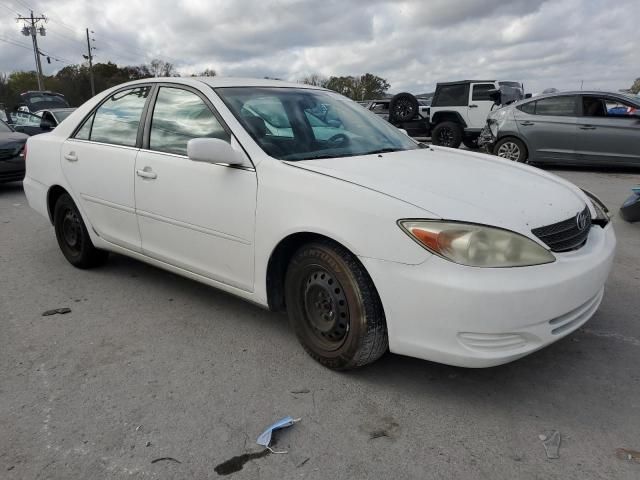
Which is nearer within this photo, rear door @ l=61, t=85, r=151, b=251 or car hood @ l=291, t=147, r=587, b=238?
car hood @ l=291, t=147, r=587, b=238

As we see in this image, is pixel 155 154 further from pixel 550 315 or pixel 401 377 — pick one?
pixel 550 315

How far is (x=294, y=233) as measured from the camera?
2.74m

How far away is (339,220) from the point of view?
2.54 metres

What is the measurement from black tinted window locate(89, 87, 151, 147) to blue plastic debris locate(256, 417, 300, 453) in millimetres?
2306

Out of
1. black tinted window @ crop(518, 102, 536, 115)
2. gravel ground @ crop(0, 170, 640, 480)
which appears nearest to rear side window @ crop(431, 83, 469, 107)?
black tinted window @ crop(518, 102, 536, 115)

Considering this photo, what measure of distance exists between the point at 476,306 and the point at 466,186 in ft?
2.31

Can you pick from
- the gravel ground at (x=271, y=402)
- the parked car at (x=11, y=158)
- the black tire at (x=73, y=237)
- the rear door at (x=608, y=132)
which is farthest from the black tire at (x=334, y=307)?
the rear door at (x=608, y=132)

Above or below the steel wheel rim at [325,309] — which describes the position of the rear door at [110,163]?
above

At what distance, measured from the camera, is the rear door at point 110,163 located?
374 cm

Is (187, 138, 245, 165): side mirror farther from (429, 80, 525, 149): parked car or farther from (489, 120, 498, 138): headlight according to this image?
(429, 80, 525, 149): parked car

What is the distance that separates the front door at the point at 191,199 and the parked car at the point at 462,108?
Answer: 1189 cm

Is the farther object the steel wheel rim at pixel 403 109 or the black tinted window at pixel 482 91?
the steel wheel rim at pixel 403 109

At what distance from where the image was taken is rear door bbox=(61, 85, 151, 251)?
12.3ft

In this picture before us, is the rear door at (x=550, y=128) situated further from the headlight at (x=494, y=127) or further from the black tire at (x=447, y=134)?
the black tire at (x=447, y=134)
